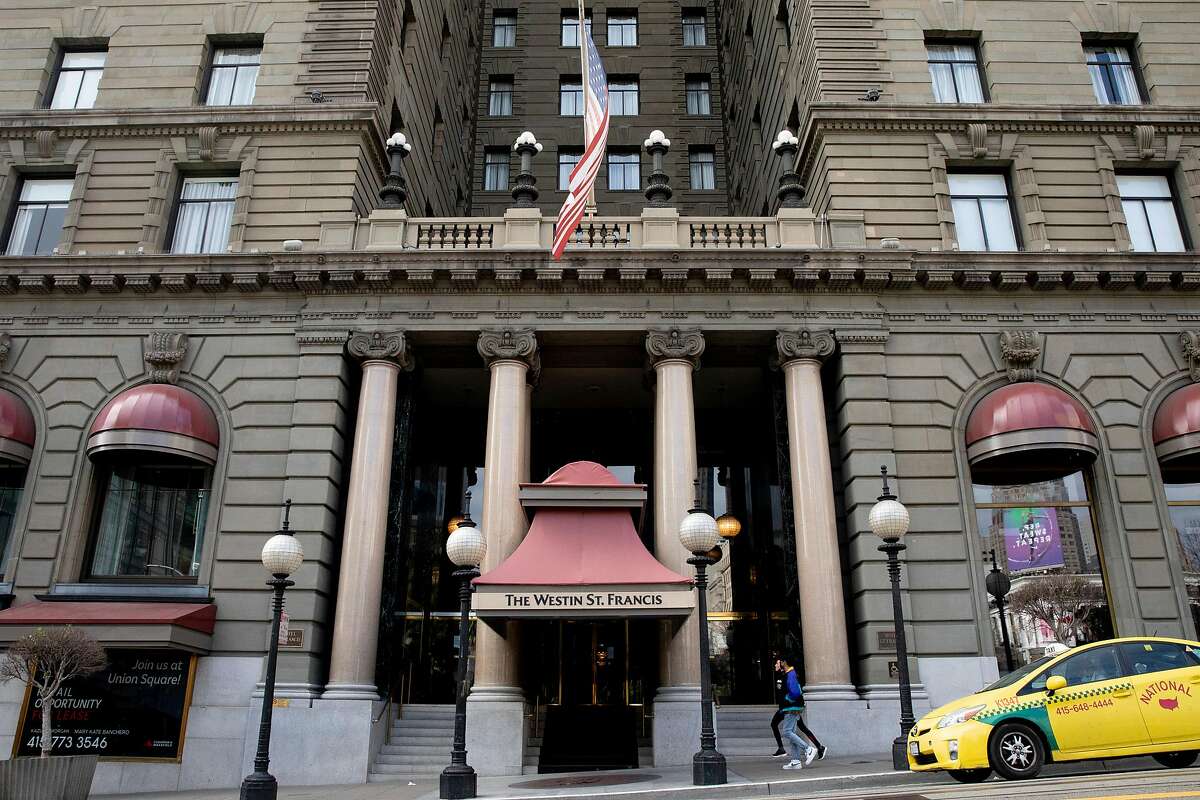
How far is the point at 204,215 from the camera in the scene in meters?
24.7

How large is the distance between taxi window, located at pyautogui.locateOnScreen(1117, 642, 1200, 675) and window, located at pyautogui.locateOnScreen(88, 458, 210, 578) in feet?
63.7

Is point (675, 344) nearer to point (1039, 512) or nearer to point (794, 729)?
point (794, 729)

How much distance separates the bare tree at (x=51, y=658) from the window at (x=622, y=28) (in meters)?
33.1

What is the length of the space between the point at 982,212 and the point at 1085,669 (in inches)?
599

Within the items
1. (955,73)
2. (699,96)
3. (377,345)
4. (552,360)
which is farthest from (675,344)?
(699,96)

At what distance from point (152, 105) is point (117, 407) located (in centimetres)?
977

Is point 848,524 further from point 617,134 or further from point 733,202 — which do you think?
point 617,134

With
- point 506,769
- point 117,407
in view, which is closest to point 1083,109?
point 506,769

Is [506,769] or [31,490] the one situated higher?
[31,490]

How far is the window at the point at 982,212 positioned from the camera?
2391 cm

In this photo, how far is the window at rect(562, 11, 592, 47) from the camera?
4044 centimetres

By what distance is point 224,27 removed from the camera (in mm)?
26156

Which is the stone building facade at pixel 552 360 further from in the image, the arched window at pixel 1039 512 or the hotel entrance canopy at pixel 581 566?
the hotel entrance canopy at pixel 581 566

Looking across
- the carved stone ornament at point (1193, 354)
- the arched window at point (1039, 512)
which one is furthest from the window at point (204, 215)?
the carved stone ornament at point (1193, 354)
